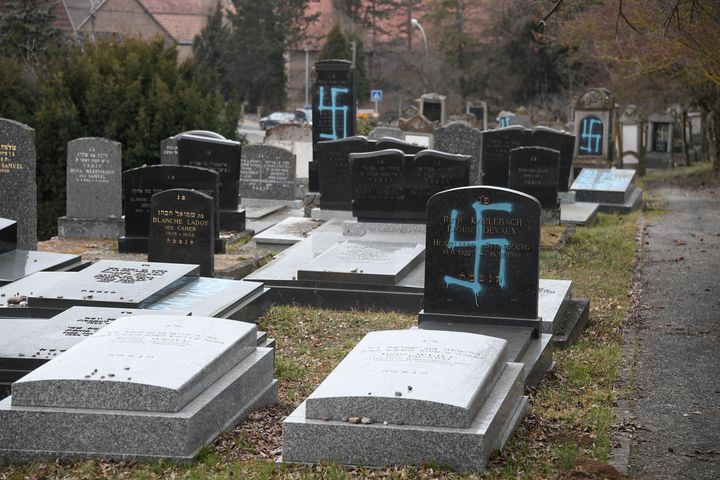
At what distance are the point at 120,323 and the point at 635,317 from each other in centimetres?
610

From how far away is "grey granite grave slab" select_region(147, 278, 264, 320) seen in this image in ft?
30.2

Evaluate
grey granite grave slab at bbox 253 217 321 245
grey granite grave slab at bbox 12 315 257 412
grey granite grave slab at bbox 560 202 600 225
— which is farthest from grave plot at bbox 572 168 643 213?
grey granite grave slab at bbox 12 315 257 412

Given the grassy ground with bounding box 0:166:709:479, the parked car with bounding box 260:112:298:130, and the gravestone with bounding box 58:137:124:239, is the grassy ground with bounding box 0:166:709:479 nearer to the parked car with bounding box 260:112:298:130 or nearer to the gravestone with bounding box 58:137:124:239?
the gravestone with bounding box 58:137:124:239

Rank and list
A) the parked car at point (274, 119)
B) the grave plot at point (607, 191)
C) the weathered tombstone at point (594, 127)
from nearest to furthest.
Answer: the grave plot at point (607, 191) < the weathered tombstone at point (594, 127) < the parked car at point (274, 119)

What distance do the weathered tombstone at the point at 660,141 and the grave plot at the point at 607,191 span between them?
41.1 ft

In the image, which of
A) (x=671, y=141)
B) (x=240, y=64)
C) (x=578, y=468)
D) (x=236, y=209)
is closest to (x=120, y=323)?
(x=578, y=468)

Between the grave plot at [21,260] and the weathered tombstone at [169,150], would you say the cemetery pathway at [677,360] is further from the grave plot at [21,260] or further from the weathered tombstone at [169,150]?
the weathered tombstone at [169,150]

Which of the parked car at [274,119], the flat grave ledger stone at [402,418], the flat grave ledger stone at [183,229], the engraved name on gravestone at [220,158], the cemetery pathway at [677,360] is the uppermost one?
the parked car at [274,119]

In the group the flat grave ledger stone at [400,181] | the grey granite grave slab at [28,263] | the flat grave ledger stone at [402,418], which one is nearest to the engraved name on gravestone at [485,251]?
the flat grave ledger stone at [402,418]

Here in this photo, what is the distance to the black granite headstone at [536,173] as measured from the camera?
17.5 metres

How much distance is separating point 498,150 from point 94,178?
743 centimetres

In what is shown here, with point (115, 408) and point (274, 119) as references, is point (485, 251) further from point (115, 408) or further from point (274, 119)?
point (274, 119)

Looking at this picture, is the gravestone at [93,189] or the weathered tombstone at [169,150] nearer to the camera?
the gravestone at [93,189]

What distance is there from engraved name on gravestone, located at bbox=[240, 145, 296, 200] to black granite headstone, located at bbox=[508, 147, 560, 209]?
13.5 feet
